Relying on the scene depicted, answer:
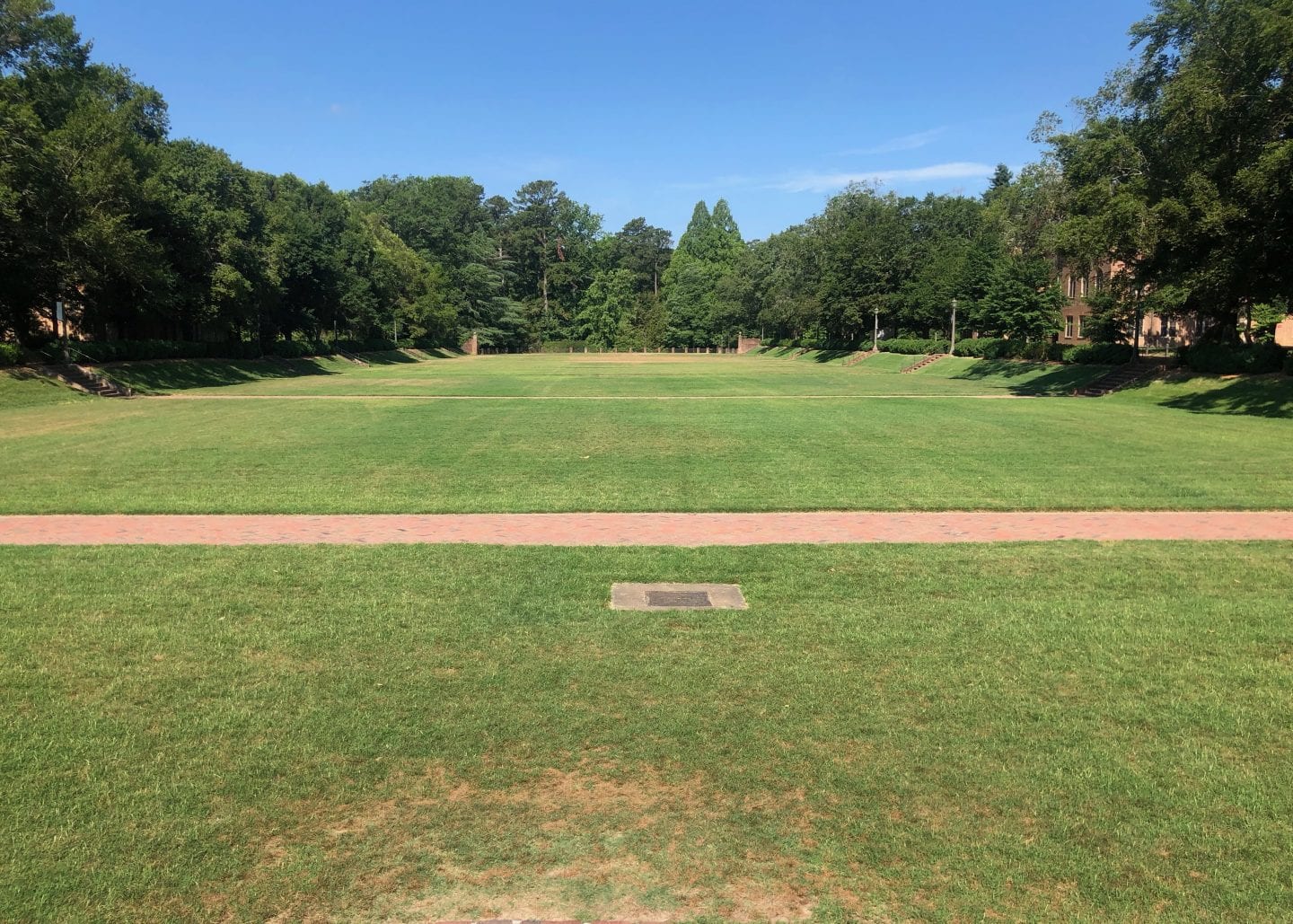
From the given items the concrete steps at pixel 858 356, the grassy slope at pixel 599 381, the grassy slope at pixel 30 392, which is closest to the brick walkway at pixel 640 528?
the grassy slope at pixel 30 392

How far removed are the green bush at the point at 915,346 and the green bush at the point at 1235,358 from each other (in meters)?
28.0

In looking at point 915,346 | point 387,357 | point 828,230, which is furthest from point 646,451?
point 828,230

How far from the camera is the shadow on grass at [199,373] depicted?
38.2 meters

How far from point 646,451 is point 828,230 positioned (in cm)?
7655

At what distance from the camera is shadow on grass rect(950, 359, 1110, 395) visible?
39781 mm

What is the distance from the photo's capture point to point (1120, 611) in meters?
6.77

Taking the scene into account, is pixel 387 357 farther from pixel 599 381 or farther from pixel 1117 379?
pixel 1117 379

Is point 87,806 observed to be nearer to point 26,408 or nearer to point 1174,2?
point 26,408

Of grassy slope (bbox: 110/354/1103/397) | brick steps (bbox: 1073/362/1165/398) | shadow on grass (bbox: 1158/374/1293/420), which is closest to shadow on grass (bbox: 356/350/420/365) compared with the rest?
grassy slope (bbox: 110/354/1103/397)

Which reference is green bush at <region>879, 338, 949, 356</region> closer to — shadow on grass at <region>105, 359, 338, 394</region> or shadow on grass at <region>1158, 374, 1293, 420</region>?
shadow on grass at <region>1158, 374, 1293, 420</region>

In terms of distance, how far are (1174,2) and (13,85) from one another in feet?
153

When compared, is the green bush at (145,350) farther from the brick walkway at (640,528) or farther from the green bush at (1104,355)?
the green bush at (1104,355)

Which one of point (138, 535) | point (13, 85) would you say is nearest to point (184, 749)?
point (138, 535)

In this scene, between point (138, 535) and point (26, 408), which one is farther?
point (26, 408)
